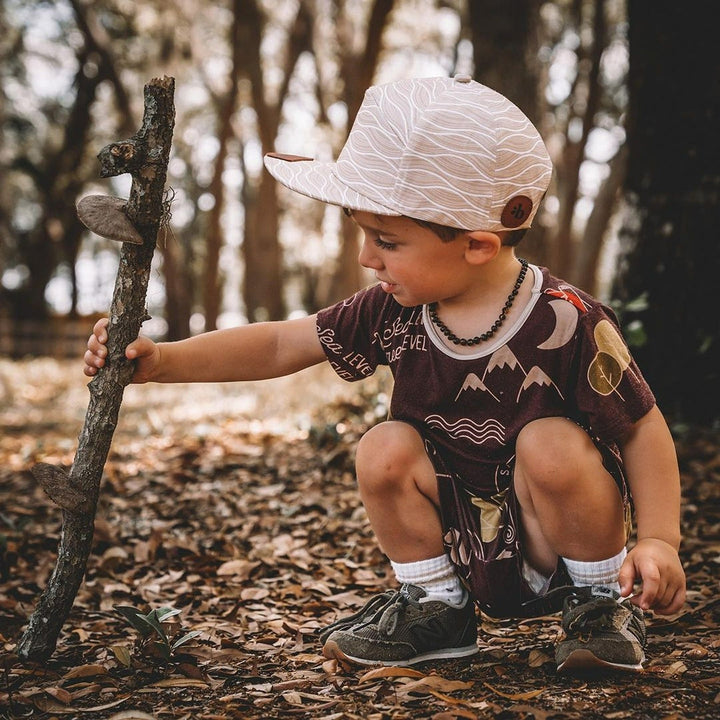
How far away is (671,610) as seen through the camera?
194 cm

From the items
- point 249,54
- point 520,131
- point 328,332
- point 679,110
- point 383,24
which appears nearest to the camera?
point 520,131

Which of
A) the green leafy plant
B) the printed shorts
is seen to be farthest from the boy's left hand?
the green leafy plant

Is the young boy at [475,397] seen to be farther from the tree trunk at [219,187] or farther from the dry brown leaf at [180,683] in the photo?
the tree trunk at [219,187]

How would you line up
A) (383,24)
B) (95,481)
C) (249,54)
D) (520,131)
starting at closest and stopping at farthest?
(520,131)
(95,481)
(383,24)
(249,54)

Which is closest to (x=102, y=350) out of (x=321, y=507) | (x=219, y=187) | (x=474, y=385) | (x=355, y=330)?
(x=355, y=330)

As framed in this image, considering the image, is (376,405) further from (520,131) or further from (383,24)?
(383,24)

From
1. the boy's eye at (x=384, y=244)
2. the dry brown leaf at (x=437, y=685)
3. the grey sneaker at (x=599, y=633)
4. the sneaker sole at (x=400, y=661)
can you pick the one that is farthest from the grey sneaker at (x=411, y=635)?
the boy's eye at (x=384, y=244)

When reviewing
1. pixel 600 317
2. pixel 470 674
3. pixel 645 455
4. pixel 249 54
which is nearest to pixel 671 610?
pixel 645 455

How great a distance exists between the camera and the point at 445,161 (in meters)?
2.06

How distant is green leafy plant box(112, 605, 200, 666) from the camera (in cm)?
228

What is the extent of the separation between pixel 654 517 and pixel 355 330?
0.96 meters

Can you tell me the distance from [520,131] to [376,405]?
3.08m

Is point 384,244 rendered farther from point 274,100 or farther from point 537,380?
point 274,100

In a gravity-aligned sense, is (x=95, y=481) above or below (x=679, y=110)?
below
